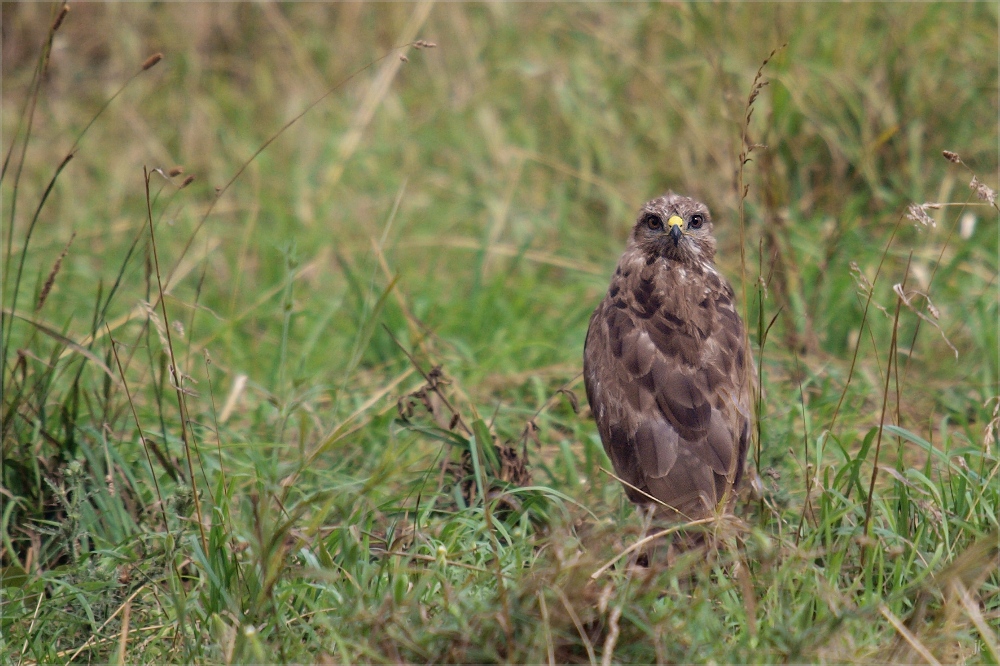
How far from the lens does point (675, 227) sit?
3994 millimetres

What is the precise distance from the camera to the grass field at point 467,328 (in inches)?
108

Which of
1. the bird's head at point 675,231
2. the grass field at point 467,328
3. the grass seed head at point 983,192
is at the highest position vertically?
the grass seed head at point 983,192

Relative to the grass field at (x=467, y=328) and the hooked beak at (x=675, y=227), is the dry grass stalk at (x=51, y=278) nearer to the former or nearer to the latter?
the grass field at (x=467, y=328)

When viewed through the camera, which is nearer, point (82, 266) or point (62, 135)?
point (82, 266)

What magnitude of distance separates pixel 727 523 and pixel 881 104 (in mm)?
3807

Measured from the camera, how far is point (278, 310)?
18.3ft

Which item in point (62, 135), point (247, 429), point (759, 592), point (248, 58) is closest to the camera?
point (759, 592)

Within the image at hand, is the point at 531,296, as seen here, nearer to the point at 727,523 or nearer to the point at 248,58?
the point at 727,523

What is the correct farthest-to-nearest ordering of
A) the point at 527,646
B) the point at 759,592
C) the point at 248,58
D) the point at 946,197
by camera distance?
1. the point at 248,58
2. the point at 946,197
3. the point at 759,592
4. the point at 527,646

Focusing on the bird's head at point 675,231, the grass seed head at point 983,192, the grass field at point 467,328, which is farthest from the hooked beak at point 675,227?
the grass seed head at point 983,192

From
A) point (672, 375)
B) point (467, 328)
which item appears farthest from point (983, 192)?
point (467, 328)

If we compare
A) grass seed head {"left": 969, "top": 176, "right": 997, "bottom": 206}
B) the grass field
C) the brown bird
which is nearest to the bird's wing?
the brown bird

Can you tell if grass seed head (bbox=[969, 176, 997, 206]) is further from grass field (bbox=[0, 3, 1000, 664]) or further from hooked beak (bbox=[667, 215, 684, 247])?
hooked beak (bbox=[667, 215, 684, 247])

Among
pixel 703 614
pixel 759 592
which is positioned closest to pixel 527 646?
pixel 703 614
